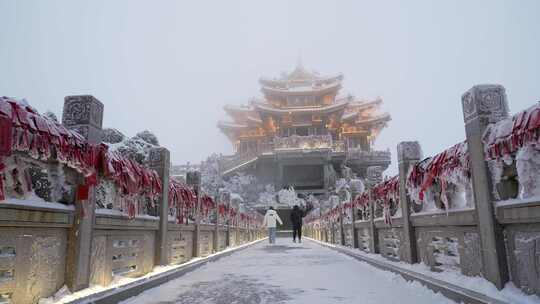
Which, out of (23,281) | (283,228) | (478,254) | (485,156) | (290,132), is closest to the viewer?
(23,281)

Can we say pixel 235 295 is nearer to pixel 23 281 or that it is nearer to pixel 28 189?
pixel 23 281

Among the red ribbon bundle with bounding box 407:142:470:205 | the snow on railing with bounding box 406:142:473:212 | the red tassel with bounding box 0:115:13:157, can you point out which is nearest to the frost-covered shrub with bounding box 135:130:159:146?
the snow on railing with bounding box 406:142:473:212

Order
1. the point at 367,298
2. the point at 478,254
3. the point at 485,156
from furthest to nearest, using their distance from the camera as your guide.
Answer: the point at 367,298
the point at 478,254
the point at 485,156

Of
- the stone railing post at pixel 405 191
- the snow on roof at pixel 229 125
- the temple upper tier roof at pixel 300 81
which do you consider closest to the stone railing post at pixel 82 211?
the stone railing post at pixel 405 191

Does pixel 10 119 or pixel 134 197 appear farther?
pixel 134 197

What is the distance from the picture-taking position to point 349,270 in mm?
6125

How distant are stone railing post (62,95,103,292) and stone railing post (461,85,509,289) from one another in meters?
3.72

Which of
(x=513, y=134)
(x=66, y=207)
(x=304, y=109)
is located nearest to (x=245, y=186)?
(x=304, y=109)

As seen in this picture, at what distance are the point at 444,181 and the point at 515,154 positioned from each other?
1.11m

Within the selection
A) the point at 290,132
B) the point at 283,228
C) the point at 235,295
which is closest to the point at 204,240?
the point at 235,295

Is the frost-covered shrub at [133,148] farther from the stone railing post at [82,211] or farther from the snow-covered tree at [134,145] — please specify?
the stone railing post at [82,211]

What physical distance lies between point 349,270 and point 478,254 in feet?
9.56

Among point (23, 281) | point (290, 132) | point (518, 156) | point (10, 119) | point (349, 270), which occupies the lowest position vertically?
point (349, 270)

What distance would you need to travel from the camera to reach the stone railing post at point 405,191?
203 inches
